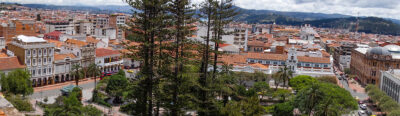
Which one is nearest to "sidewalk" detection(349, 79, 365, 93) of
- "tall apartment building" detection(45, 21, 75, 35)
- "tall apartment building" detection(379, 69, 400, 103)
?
"tall apartment building" detection(379, 69, 400, 103)

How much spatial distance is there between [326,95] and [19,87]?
120 feet

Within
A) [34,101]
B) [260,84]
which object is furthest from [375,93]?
[34,101]

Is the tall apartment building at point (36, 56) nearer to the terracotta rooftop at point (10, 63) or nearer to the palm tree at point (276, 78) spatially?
the terracotta rooftop at point (10, 63)

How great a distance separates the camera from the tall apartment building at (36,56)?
2064 inches

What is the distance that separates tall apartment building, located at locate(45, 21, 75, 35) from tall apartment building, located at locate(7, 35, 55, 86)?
42.7 meters

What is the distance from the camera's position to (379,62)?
69.4 metres

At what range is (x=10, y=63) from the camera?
50.2 meters

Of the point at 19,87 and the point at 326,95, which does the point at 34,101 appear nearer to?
the point at 19,87

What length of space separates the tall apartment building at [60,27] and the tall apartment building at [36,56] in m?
42.7

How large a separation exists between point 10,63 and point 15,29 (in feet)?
107

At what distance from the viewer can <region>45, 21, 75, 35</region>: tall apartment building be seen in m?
96.9

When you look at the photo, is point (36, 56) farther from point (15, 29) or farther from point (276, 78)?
point (276, 78)

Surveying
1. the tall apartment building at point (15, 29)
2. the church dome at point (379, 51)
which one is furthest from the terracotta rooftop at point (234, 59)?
the tall apartment building at point (15, 29)

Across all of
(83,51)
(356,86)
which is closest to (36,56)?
(83,51)
